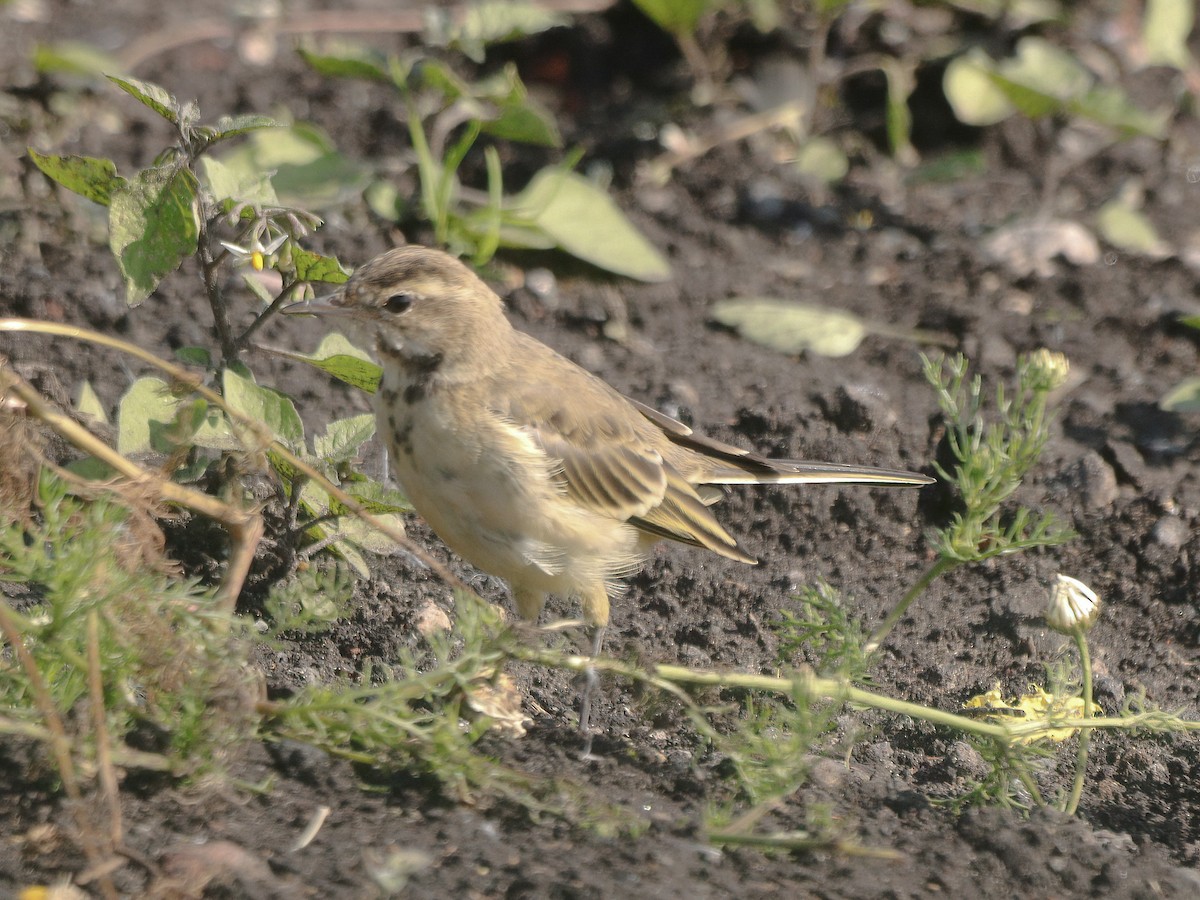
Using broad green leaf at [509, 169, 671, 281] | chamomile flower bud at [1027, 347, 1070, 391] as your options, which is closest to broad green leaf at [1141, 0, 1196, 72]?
broad green leaf at [509, 169, 671, 281]

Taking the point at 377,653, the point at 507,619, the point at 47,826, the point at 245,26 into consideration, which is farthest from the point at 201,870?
the point at 245,26

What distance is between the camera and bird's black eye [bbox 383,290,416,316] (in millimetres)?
4793

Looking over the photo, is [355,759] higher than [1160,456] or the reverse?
higher

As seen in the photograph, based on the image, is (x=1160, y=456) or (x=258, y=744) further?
(x=1160, y=456)

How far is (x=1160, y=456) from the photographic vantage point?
6.10m

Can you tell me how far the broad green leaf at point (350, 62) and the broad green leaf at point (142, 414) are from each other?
304 cm

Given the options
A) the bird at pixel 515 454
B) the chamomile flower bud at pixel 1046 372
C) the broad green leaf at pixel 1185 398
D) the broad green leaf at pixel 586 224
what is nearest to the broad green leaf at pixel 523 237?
the broad green leaf at pixel 586 224

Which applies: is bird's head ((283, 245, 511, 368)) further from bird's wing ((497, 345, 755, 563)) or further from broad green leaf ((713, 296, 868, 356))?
broad green leaf ((713, 296, 868, 356))

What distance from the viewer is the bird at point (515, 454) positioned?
4.48 metres

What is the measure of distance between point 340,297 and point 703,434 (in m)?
1.86

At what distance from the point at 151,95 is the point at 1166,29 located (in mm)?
6641

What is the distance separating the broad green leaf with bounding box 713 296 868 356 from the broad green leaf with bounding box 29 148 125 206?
11.1ft

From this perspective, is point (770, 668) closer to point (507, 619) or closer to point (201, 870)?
point (507, 619)

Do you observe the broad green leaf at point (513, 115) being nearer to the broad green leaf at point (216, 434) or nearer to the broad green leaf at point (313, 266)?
the broad green leaf at point (313, 266)
